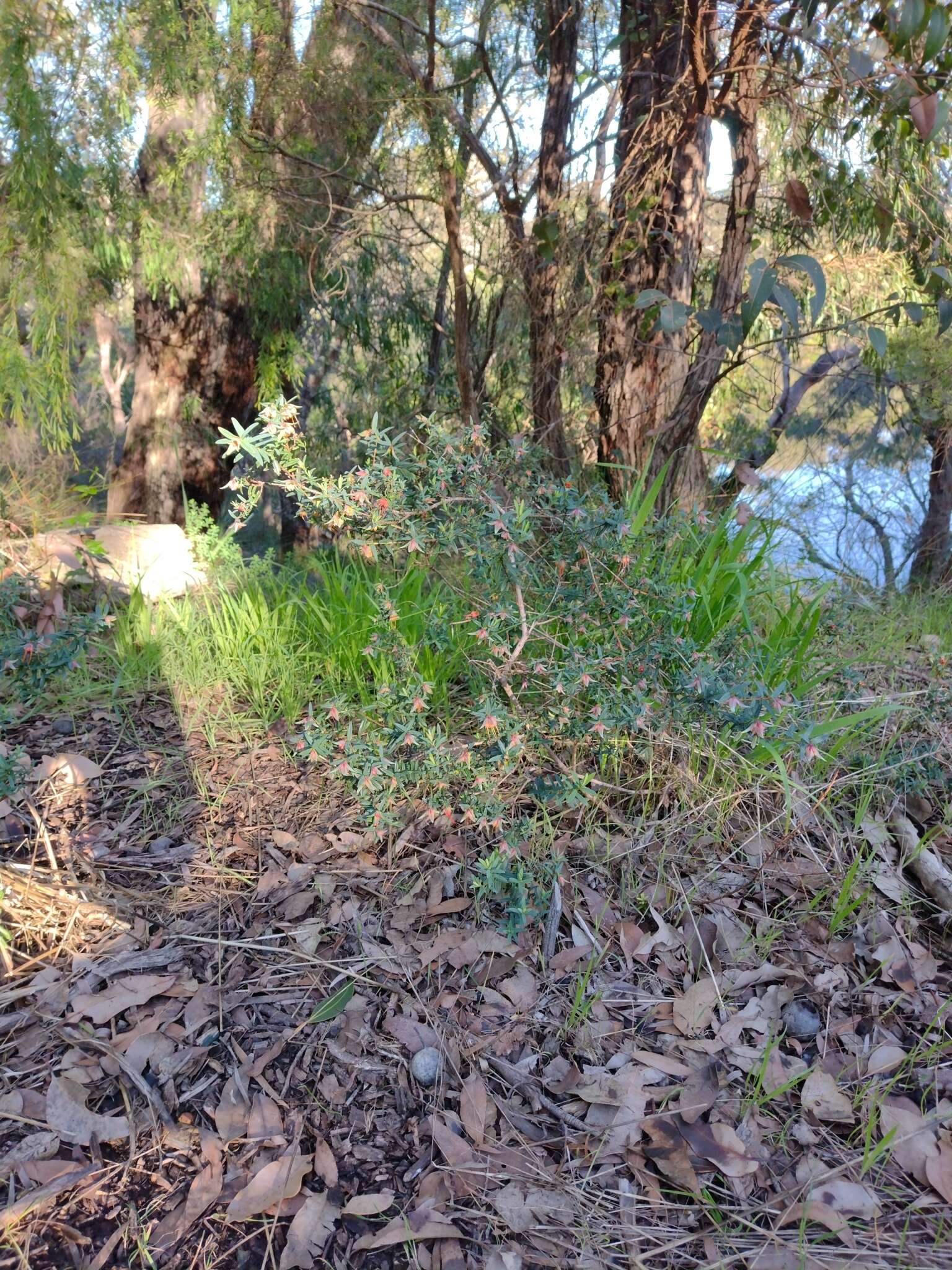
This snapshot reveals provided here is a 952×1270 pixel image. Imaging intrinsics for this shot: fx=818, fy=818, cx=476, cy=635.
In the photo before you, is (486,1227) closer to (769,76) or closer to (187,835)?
(187,835)

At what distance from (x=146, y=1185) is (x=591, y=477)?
10.4 ft

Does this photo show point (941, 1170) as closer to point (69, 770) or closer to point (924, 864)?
point (924, 864)

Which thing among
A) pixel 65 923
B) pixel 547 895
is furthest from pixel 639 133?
pixel 65 923

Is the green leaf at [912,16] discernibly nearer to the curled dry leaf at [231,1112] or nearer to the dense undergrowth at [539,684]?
the dense undergrowth at [539,684]

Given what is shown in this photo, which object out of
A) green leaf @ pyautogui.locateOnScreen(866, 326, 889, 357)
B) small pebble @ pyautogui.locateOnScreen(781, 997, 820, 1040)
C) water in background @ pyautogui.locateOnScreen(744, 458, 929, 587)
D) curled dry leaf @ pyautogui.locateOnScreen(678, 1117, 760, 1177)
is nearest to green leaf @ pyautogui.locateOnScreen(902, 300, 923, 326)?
green leaf @ pyautogui.locateOnScreen(866, 326, 889, 357)

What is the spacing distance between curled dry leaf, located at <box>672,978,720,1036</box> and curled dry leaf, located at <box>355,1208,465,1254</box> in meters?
0.63

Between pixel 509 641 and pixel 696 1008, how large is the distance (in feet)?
3.20

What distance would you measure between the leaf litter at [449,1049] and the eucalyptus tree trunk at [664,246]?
1.79 m

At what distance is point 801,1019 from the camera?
177cm

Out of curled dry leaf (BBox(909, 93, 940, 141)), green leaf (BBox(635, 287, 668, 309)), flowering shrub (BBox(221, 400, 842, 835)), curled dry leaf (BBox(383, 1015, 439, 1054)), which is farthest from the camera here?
green leaf (BBox(635, 287, 668, 309))

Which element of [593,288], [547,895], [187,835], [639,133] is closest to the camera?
[547,895]

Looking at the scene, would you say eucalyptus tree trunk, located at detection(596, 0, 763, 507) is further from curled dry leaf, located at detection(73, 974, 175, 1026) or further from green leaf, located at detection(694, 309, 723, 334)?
curled dry leaf, located at detection(73, 974, 175, 1026)

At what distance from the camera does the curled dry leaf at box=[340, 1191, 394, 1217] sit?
1396 millimetres

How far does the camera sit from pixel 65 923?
6.31 feet
